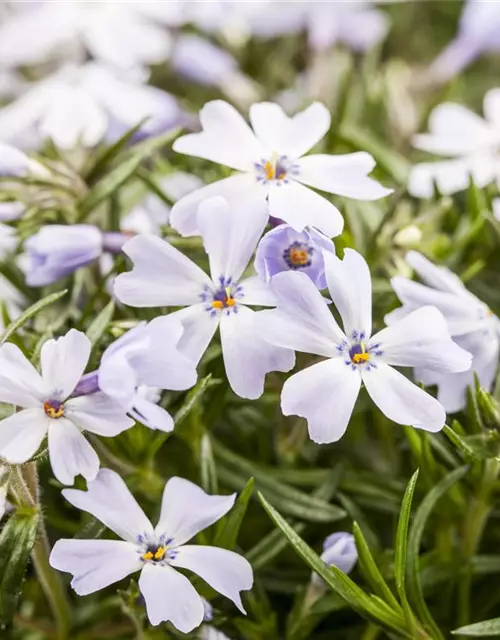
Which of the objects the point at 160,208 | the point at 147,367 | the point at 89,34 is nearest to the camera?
the point at 147,367

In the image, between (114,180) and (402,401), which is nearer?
(402,401)

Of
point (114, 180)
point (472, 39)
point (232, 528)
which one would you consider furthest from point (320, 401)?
point (472, 39)

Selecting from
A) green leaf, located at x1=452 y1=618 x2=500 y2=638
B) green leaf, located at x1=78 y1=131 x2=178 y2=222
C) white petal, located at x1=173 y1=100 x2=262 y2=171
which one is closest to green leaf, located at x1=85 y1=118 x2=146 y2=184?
green leaf, located at x1=78 y1=131 x2=178 y2=222

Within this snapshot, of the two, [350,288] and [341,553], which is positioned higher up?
[350,288]

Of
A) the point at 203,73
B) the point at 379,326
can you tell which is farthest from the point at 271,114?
the point at 203,73

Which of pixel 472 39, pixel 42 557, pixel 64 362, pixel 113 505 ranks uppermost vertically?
pixel 472 39

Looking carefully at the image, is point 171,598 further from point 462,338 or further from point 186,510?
point 462,338

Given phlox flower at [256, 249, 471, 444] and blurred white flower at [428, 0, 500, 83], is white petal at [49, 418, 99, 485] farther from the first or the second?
blurred white flower at [428, 0, 500, 83]
